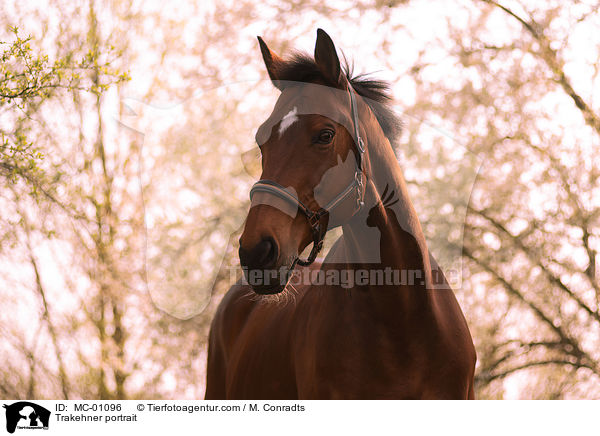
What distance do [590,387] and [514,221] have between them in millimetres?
2202

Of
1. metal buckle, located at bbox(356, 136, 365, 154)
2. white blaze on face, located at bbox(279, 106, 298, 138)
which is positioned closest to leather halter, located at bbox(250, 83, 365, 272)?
metal buckle, located at bbox(356, 136, 365, 154)

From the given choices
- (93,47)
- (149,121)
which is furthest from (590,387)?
(93,47)

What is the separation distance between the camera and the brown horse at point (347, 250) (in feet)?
7.18

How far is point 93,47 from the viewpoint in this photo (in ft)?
19.3

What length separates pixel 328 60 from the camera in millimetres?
2453

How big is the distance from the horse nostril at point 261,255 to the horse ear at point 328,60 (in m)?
0.97

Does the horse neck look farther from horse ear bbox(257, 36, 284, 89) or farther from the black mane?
horse ear bbox(257, 36, 284, 89)

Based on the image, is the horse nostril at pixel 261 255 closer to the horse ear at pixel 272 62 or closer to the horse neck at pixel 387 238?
the horse neck at pixel 387 238

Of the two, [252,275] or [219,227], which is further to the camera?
[219,227]
